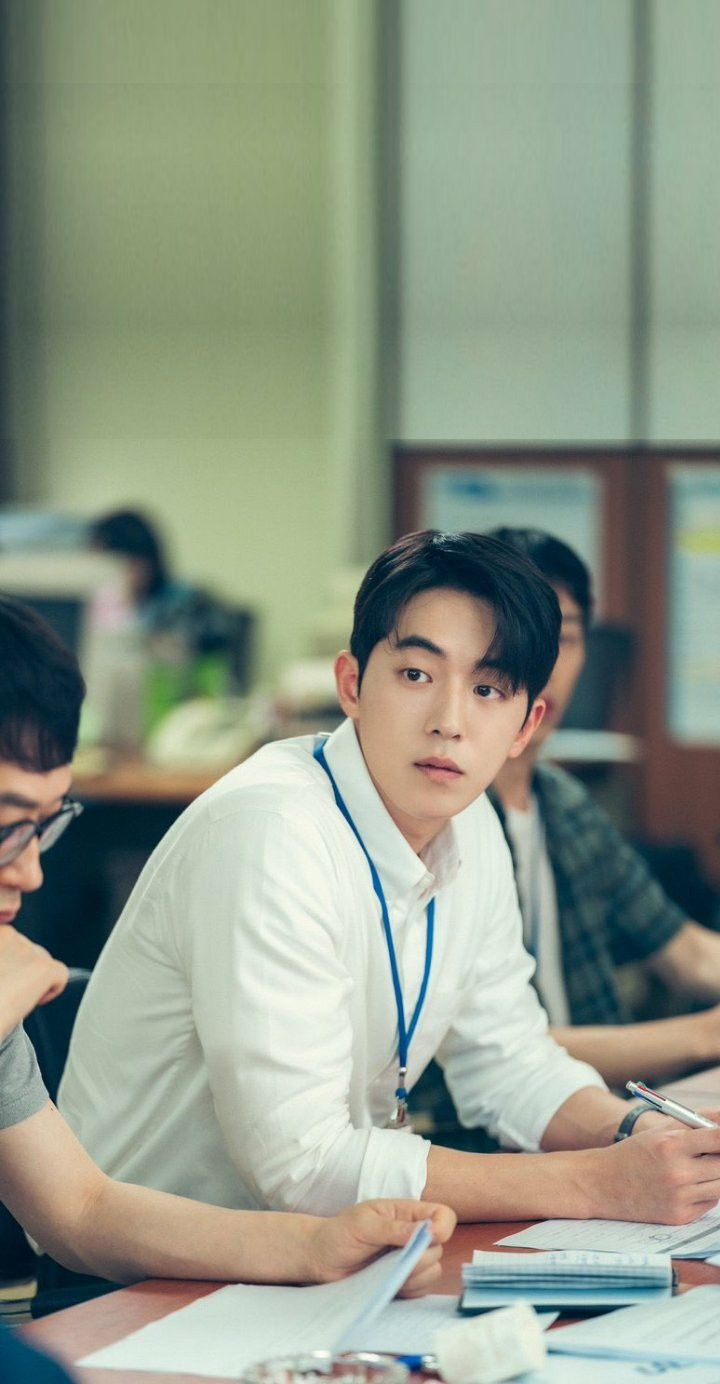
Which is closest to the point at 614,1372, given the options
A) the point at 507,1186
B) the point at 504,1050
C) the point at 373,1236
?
the point at 373,1236

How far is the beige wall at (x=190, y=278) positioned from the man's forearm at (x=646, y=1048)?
4707 millimetres

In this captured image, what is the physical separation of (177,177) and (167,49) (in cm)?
52

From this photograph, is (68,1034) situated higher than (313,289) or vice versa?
(313,289)

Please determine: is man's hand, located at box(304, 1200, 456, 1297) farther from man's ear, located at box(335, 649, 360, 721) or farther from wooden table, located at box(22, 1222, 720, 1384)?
man's ear, located at box(335, 649, 360, 721)

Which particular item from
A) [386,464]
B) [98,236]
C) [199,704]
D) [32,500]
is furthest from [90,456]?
[199,704]

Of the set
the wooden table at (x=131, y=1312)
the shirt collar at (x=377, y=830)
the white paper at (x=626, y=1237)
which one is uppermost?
the shirt collar at (x=377, y=830)

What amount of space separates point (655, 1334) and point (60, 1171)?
1.80ft

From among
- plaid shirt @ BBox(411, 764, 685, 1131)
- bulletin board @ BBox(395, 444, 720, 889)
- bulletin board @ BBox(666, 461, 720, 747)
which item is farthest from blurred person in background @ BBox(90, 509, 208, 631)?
plaid shirt @ BBox(411, 764, 685, 1131)

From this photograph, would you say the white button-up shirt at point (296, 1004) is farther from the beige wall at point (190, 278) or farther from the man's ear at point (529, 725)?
the beige wall at point (190, 278)

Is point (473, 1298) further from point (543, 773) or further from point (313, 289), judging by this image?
point (313, 289)

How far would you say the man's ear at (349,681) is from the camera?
1.85 meters

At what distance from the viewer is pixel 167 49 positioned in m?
7.10

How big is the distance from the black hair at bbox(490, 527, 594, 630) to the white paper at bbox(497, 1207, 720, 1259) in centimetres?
110

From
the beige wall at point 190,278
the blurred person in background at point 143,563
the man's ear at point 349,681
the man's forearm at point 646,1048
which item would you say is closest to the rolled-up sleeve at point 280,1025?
the man's ear at point 349,681
